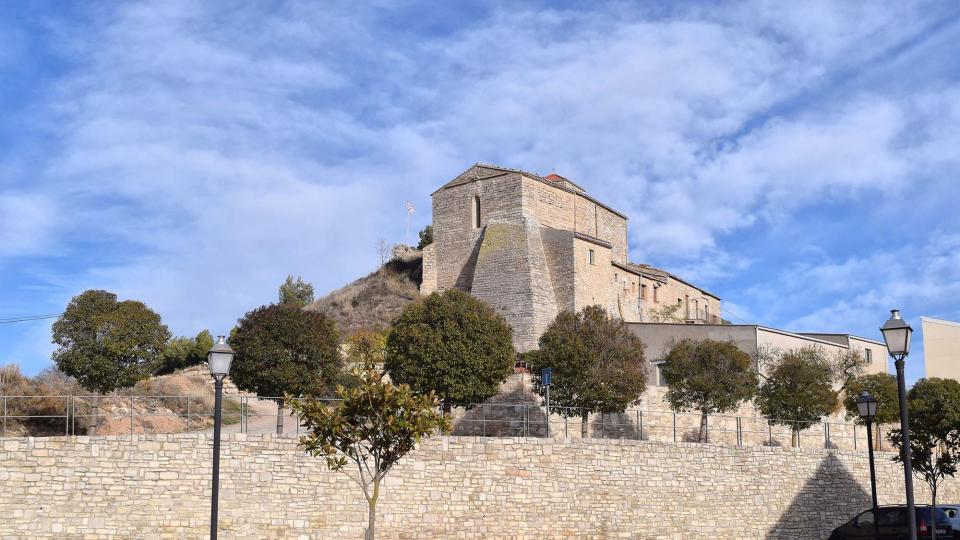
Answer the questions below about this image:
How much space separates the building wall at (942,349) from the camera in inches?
2039

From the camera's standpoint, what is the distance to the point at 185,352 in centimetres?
5416

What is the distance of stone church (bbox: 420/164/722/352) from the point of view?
50.9 metres

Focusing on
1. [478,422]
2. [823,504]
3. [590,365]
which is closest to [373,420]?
[590,365]

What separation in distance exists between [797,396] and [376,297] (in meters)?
27.2

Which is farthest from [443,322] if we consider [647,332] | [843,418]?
[843,418]

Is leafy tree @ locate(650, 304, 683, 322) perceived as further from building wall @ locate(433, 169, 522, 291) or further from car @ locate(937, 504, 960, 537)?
car @ locate(937, 504, 960, 537)

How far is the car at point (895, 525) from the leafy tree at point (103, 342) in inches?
896

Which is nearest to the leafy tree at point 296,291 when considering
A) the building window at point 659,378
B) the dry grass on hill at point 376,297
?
the dry grass on hill at point 376,297

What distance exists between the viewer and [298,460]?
2536cm

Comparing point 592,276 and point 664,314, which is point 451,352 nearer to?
point 592,276

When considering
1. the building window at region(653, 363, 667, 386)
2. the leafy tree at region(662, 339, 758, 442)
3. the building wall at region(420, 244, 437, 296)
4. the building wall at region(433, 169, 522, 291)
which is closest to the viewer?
the leafy tree at region(662, 339, 758, 442)

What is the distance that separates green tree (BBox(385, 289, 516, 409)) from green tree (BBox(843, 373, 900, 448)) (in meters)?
16.0

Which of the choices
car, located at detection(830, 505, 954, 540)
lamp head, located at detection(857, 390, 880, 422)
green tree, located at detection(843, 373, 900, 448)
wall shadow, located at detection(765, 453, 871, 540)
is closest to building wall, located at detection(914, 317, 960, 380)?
green tree, located at detection(843, 373, 900, 448)

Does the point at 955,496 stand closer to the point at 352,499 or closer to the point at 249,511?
the point at 352,499
